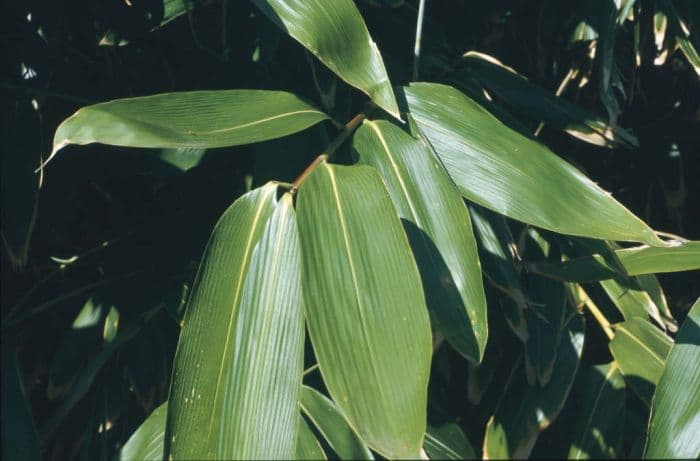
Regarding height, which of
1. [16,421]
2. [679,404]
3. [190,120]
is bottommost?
[16,421]

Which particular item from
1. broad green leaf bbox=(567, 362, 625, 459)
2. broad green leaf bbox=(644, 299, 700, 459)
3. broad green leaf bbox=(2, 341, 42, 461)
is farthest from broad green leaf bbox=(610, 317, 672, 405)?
broad green leaf bbox=(2, 341, 42, 461)

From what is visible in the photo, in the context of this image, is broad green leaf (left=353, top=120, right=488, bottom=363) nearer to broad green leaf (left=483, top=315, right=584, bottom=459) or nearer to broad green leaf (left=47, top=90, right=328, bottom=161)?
broad green leaf (left=47, top=90, right=328, bottom=161)

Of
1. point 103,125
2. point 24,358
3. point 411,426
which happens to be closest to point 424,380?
point 411,426

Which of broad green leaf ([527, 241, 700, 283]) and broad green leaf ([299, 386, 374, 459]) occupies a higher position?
broad green leaf ([527, 241, 700, 283])

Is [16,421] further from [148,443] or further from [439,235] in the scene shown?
[439,235]

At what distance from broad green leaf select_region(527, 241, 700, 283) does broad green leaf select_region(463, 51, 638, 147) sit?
0.40 ft

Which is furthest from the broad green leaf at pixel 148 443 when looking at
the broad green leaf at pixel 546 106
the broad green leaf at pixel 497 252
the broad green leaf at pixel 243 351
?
the broad green leaf at pixel 546 106

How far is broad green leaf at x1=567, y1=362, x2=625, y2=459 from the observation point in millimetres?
854

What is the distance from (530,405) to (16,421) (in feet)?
1.83

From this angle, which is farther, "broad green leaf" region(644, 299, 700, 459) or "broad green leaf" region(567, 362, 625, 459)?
"broad green leaf" region(567, 362, 625, 459)

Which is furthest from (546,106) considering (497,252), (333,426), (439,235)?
(333,426)

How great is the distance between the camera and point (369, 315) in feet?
1.54

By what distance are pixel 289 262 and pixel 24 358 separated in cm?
64

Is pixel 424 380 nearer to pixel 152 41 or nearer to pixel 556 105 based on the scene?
pixel 556 105
